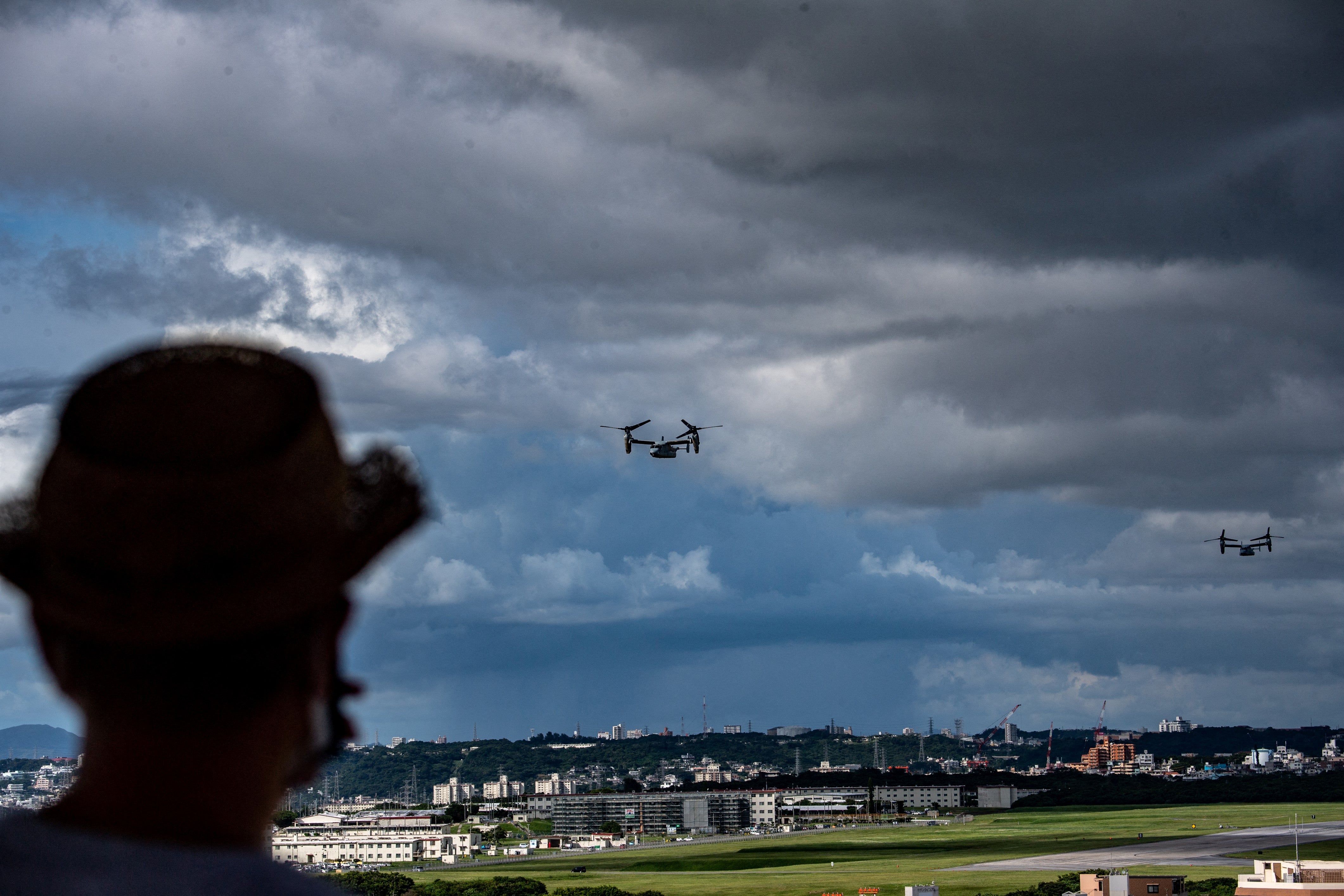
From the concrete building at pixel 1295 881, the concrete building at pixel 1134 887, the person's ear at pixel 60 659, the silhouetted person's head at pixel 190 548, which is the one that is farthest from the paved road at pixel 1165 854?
the person's ear at pixel 60 659

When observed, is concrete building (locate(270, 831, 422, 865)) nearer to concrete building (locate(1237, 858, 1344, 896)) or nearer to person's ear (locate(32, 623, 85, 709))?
concrete building (locate(1237, 858, 1344, 896))

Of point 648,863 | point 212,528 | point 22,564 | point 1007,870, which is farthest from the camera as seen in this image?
point 648,863

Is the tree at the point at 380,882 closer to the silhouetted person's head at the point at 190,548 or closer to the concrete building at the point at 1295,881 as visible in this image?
the concrete building at the point at 1295,881

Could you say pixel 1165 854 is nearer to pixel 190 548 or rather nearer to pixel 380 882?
pixel 380 882

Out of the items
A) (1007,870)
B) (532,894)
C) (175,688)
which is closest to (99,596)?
(175,688)

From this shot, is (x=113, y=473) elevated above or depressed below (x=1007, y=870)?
above

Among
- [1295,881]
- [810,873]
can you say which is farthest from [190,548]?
[810,873]

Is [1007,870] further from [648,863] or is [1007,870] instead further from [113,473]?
[113,473]
